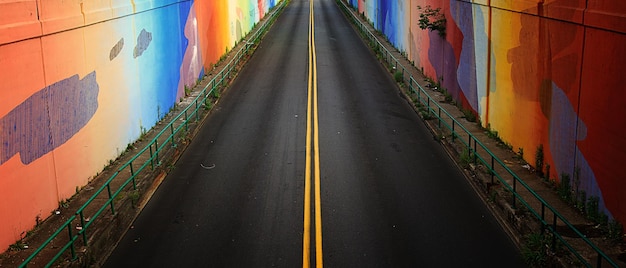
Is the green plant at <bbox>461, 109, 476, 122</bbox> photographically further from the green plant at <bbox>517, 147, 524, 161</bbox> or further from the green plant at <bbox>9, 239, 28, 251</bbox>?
the green plant at <bbox>9, 239, 28, 251</bbox>

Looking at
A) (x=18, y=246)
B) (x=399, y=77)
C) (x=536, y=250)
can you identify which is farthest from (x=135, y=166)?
(x=399, y=77)

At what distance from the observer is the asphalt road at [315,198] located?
11914 millimetres

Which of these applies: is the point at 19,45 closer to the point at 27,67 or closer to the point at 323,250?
the point at 27,67

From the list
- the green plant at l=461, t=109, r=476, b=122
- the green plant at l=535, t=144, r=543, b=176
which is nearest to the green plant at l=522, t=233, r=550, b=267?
the green plant at l=535, t=144, r=543, b=176

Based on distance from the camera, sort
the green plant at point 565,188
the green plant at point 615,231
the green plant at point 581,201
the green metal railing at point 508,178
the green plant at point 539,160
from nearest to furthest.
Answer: the green metal railing at point 508,178, the green plant at point 615,231, the green plant at point 581,201, the green plant at point 565,188, the green plant at point 539,160

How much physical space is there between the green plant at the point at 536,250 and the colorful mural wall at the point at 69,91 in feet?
29.2

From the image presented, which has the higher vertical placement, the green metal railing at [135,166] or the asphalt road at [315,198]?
the green metal railing at [135,166]

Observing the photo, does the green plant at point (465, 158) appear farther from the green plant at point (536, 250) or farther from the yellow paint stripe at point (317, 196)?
the green plant at point (536, 250)

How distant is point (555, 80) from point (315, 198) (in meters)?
5.98

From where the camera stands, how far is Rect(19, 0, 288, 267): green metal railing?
10.7 metres

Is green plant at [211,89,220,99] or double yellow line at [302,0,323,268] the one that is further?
green plant at [211,89,220,99]

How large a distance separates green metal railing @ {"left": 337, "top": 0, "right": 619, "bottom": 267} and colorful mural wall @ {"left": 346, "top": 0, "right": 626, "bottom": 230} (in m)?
0.86

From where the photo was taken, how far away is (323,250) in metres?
12.0

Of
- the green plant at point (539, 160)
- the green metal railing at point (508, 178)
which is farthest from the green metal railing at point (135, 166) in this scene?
the green plant at point (539, 160)
